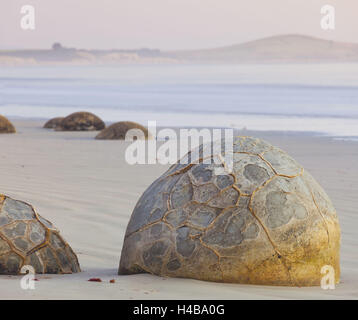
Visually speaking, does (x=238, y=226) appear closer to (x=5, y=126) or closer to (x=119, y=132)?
(x=119, y=132)

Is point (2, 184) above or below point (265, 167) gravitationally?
below

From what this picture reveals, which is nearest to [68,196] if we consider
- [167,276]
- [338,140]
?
[167,276]

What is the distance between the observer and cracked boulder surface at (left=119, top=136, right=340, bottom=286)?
5195 mm

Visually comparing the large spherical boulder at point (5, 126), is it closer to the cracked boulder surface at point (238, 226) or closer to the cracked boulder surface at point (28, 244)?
the cracked boulder surface at point (28, 244)

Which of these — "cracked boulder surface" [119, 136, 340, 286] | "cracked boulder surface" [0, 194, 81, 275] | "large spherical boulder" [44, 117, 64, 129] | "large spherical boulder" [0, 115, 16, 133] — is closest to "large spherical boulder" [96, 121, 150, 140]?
"large spherical boulder" [0, 115, 16, 133]

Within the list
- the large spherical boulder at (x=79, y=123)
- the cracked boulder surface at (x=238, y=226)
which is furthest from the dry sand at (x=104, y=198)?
the large spherical boulder at (x=79, y=123)

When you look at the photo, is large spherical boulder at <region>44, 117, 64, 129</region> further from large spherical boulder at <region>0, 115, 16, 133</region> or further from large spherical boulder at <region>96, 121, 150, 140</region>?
large spherical boulder at <region>96, 121, 150, 140</region>

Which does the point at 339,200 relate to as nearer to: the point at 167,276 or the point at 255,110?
the point at 167,276

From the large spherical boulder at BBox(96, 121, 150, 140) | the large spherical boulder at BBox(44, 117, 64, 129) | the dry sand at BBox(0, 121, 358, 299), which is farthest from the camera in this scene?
the large spherical boulder at BBox(44, 117, 64, 129)

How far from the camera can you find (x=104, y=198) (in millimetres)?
10078

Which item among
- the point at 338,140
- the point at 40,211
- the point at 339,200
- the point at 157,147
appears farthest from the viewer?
the point at 338,140

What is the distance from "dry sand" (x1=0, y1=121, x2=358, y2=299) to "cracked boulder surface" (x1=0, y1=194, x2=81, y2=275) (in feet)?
0.56
